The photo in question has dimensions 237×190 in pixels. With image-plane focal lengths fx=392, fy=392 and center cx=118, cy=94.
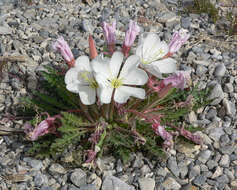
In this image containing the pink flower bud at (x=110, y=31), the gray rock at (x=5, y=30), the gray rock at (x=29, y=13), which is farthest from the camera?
the gray rock at (x=29, y=13)

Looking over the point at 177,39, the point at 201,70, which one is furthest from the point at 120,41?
the point at 177,39

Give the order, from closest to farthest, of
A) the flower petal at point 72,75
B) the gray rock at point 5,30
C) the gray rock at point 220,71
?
the flower petal at point 72,75 → the gray rock at point 220,71 → the gray rock at point 5,30

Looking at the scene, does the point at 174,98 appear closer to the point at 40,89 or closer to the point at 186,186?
the point at 186,186

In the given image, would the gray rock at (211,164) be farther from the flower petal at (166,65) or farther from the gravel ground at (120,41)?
the flower petal at (166,65)

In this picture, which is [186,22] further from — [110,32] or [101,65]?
[101,65]

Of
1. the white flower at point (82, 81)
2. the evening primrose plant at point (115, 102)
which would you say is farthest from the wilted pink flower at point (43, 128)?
the white flower at point (82, 81)

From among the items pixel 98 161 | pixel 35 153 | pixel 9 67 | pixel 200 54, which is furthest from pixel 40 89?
pixel 200 54
